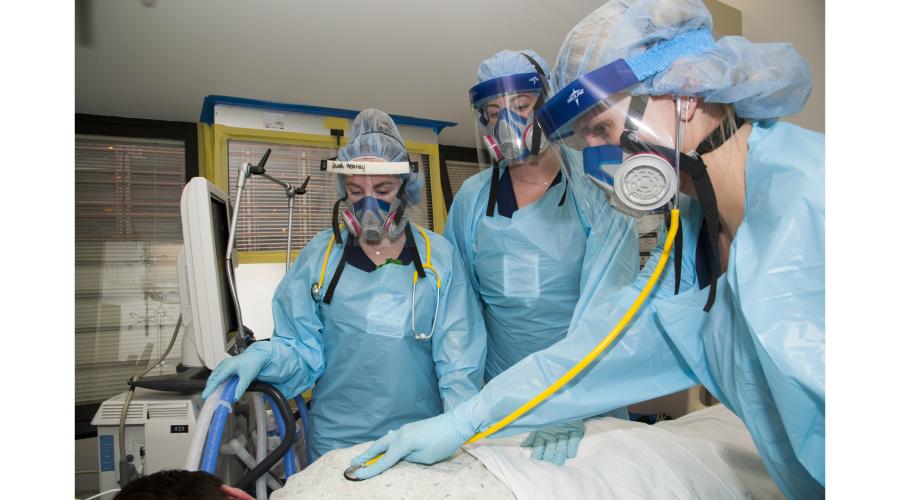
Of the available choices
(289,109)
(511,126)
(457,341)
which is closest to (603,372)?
(457,341)

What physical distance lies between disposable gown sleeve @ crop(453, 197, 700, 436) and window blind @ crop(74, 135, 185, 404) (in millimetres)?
2923

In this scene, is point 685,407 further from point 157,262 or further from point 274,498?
point 157,262

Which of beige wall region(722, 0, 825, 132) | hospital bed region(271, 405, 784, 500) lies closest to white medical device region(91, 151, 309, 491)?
hospital bed region(271, 405, 784, 500)

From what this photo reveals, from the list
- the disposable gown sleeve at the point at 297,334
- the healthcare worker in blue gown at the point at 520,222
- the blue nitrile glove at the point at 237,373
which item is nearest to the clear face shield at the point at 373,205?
the disposable gown sleeve at the point at 297,334

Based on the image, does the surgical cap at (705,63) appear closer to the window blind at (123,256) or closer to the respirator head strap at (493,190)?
the respirator head strap at (493,190)

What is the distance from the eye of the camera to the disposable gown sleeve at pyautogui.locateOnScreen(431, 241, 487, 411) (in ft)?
5.52

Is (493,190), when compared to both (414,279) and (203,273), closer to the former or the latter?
(414,279)

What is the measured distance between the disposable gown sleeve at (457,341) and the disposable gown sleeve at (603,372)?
48 cm

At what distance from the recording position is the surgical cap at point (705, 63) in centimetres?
94

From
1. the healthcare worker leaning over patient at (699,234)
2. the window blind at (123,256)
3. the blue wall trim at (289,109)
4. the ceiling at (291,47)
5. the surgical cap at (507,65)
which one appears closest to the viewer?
the healthcare worker leaning over patient at (699,234)

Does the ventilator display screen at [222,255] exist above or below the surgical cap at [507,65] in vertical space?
below

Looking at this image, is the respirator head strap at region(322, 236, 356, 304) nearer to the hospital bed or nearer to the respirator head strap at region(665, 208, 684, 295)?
the hospital bed

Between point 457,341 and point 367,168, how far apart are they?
63 centimetres
